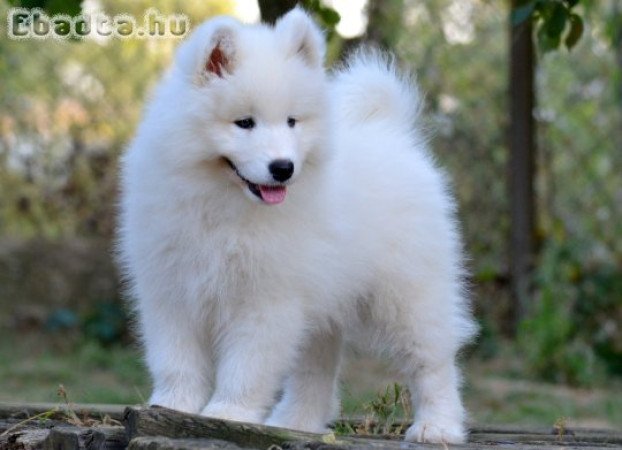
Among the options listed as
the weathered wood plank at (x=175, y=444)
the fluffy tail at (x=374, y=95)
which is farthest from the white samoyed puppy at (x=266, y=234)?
the weathered wood plank at (x=175, y=444)

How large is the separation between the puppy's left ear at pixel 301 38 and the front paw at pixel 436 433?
4.21 ft

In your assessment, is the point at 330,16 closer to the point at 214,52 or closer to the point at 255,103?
the point at 214,52

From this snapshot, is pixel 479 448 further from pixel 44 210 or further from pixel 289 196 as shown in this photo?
pixel 44 210

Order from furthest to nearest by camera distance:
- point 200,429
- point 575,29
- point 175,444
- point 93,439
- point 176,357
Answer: point 575,29, point 176,357, point 93,439, point 200,429, point 175,444

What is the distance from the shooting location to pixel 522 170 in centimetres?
841

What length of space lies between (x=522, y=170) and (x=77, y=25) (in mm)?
5004

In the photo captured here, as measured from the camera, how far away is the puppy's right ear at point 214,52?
11.2 ft

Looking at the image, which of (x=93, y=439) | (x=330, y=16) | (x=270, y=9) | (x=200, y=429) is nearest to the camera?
(x=200, y=429)

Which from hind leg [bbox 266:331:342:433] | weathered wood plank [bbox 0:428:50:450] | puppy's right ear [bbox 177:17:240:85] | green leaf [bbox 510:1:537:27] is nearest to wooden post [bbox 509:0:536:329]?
green leaf [bbox 510:1:537:27]

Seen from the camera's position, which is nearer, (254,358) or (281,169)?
(281,169)

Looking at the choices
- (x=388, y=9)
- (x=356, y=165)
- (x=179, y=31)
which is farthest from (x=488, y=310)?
(x=356, y=165)

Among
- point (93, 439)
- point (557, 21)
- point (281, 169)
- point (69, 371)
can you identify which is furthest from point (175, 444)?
point (69, 371)

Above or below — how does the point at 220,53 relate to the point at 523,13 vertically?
below

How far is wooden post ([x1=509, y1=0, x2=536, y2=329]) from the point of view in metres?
8.27
